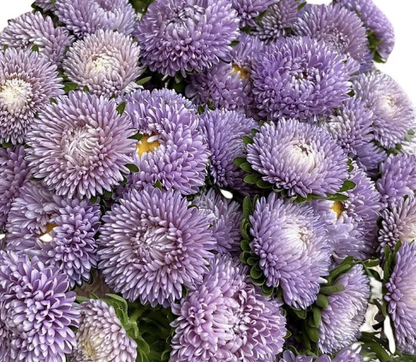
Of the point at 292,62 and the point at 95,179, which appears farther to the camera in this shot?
the point at 292,62

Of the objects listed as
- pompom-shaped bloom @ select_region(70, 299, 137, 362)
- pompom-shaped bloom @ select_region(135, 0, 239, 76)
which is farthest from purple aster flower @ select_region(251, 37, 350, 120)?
pompom-shaped bloom @ select_region(70, 299, 137, 362)

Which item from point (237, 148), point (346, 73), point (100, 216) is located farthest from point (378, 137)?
point (100, 216)

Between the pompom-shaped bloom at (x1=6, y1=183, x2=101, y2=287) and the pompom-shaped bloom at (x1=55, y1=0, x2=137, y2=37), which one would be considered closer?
the pompom-shaped bloom at (x1=6, y1=183, x2=101, y2=287)

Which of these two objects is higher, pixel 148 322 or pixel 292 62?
pixel 292 62

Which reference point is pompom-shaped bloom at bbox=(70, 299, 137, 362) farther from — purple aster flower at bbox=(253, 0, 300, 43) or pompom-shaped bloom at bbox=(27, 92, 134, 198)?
purple aster flower at bbox=(253, 0, 300, 43)

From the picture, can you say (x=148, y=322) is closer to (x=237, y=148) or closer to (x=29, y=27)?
(x=237, y=148)

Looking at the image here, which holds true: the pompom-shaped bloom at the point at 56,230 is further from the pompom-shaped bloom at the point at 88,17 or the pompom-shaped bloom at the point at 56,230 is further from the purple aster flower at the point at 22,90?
the pompom-shaped bloom at the point at 88,17
